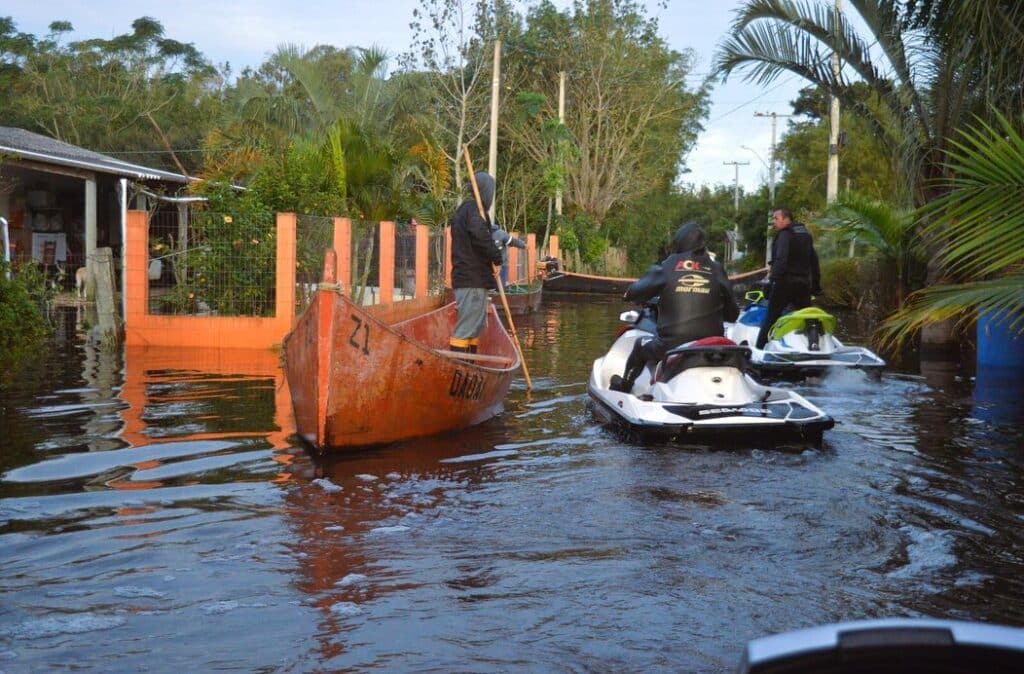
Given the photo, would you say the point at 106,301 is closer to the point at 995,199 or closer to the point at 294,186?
the point at 294,186

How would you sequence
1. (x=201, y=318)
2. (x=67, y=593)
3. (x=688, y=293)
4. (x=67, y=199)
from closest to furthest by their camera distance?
(x=67, y=593) → (x=688, y=293) → (x=201, y=318) → (x=67, y=199)

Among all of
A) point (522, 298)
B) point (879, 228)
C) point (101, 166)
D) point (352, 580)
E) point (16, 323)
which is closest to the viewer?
point (352, 580)

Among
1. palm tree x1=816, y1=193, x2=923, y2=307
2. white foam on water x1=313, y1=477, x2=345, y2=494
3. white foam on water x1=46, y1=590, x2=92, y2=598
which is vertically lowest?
white foam on water x1=46, y1=590, x2=92, y2=598

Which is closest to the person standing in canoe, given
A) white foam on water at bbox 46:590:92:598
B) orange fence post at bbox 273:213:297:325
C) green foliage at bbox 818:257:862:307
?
orange fence post at bbox 273:213:297:325

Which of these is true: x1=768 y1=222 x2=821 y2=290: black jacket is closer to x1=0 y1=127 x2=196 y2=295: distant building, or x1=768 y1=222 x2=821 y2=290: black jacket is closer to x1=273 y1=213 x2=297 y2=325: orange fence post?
x1=273 y1=213 x2=297 y2=325: orange fence post

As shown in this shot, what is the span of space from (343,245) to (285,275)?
5.29 feet

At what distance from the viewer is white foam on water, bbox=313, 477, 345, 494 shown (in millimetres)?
7578

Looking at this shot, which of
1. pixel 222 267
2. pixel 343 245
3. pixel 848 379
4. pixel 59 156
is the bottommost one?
pixel 848 379

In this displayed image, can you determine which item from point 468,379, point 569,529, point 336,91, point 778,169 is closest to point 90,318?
point 468,379

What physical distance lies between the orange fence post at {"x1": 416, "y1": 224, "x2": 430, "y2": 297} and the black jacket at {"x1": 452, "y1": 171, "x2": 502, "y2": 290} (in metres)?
11.4

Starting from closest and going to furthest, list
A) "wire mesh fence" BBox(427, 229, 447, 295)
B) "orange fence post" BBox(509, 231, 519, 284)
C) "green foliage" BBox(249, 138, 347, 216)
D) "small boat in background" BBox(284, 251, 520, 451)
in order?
"small boat in background" BBox(284, 251, 520, 451) < "green foliage" BBox(249, 138, 347, 216) < "wire mesh fence" BBox(427, 229, 447, 295) < "orange fence post" BBox(509, 231, 519, 284)

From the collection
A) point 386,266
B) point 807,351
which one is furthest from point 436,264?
point 807,351

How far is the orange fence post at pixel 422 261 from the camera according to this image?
22.5 meters

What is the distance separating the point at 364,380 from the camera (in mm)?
8586
